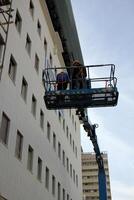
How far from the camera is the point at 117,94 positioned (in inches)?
614

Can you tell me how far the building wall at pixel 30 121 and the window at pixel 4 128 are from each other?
15 centimetres

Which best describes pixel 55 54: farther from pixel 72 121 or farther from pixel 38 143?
pixel 38 143

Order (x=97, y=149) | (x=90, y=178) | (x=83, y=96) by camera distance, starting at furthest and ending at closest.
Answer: (x=90, y=178) → (x=97, y=149) → (x=83, y=96)

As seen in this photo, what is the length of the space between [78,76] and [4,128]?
192 inches

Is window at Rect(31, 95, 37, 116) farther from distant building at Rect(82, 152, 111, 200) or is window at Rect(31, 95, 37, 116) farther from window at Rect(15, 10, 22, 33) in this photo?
distant building at Rect(82, 152, 111, 200)

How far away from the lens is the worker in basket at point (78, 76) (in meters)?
16.8

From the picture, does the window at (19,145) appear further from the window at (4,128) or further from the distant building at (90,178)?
the distant building at (90,178)

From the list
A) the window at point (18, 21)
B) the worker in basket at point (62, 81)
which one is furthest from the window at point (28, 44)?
the worker in basket at point (62, 81)

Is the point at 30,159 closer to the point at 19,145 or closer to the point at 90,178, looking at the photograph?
the point at 19,145

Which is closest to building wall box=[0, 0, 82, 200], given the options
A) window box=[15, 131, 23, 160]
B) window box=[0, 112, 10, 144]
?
window box=[0, 112, 10, 144]

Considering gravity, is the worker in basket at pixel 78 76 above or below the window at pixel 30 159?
above

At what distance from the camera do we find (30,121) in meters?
20.0

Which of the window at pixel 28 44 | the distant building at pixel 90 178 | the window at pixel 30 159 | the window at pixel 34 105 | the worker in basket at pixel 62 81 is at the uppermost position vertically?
the distant building at pixel 90 178

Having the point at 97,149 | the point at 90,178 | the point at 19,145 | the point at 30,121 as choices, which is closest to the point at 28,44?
the point at 30,121
